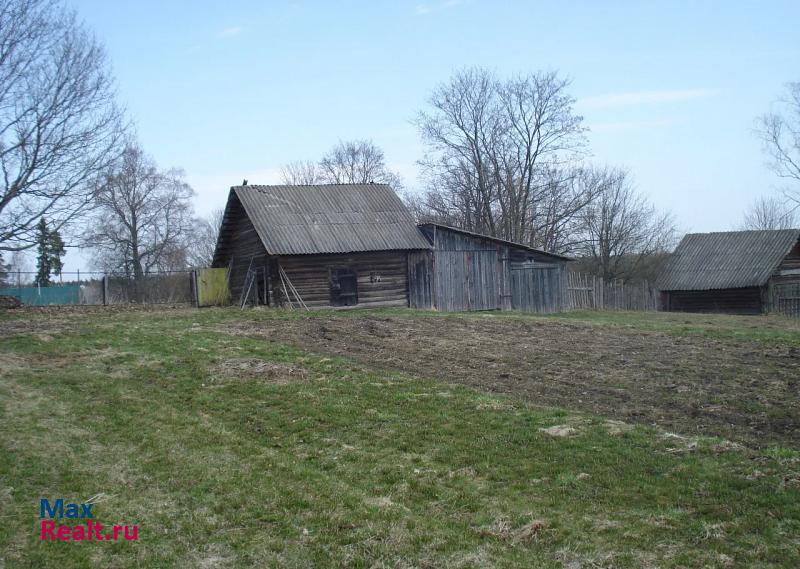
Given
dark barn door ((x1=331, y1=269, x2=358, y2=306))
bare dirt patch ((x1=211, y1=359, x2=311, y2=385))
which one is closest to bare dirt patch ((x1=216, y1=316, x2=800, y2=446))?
bare dirt patch ((x1=211, y1=359, x2=311, y2=385))

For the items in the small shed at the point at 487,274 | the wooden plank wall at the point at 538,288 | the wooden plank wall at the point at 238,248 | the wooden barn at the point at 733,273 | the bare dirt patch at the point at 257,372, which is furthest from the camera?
the wooden barn at the point at 733,273

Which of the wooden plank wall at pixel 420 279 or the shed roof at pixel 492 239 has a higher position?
the shed roof at pixel 492 239

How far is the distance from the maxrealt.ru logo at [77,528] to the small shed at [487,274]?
76.3 ft

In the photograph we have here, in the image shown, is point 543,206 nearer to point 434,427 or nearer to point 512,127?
point 512,127

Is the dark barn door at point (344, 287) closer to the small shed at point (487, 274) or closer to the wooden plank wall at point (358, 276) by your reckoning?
the wooden plank wall at point (358, 276)

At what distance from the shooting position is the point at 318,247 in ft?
93.3

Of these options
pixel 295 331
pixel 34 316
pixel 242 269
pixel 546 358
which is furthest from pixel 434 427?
pixel 242 269

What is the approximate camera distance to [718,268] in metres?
43.2

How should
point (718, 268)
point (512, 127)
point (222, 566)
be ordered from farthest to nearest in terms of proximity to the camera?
point (512, 127) → point (718, 268) → point (222, 566)

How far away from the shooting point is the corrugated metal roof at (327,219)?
28.5 m

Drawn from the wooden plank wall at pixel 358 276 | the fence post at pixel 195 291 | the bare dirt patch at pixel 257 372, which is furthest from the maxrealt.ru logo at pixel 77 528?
the fence post at pixel 195 291

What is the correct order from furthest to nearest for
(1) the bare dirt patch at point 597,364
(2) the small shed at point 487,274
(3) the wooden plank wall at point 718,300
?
1. (3) the wooden plank wall at point 718,300
2. (2) the small shed at point 487,274
3. (1) the bare dirt patch at point 597,364

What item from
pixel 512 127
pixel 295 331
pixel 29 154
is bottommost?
pixel 295 331

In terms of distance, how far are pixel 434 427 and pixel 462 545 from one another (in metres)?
3.75
